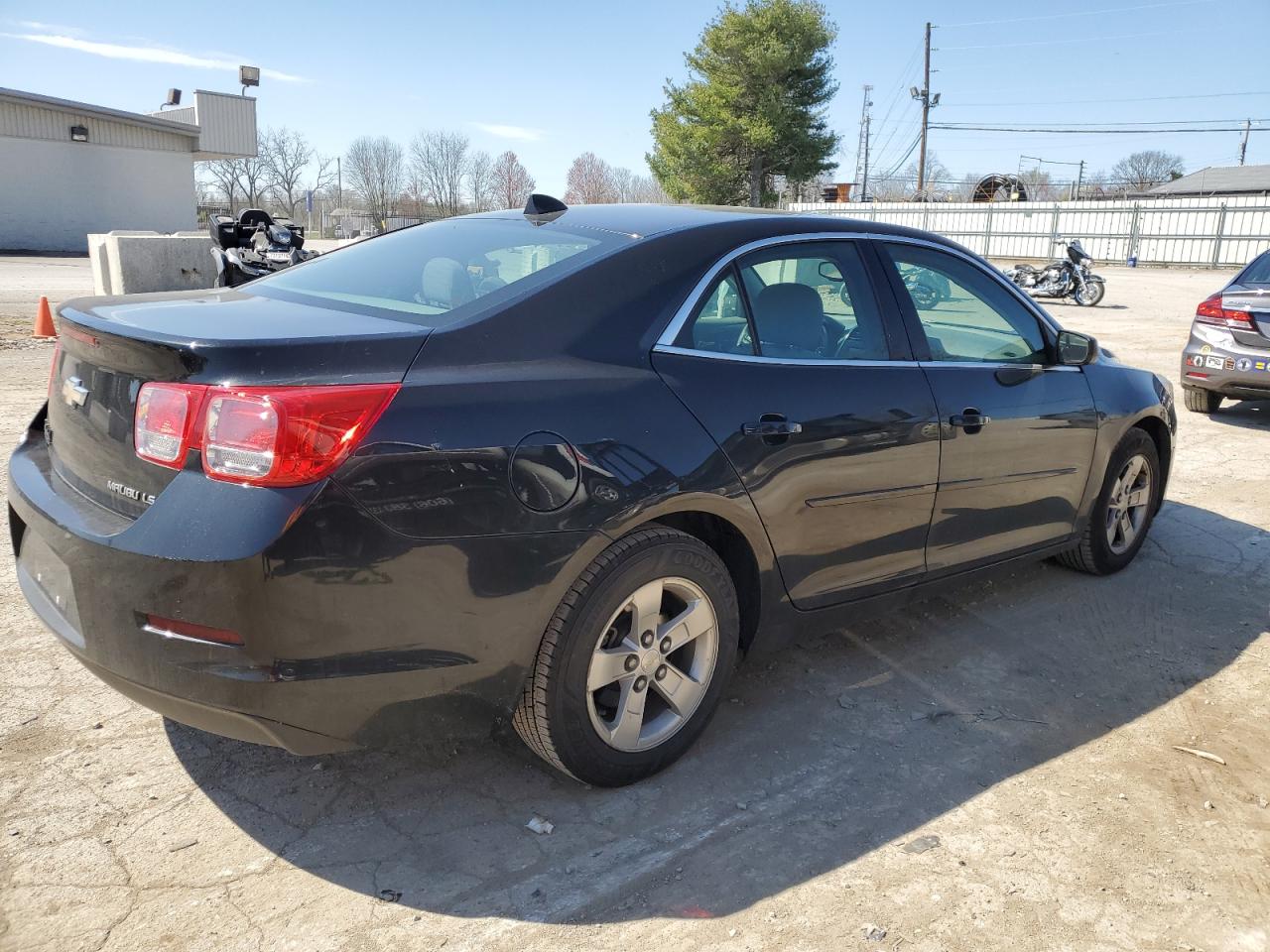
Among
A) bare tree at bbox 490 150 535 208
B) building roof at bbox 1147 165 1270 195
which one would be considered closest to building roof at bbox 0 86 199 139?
bare tree at bbox 490 150 535 208

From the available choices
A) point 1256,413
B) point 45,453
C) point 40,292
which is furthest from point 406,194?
point 45,453

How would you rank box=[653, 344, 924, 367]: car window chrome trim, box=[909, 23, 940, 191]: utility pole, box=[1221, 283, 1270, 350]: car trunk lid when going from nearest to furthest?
box=[653, 344, 924, 367]: car window chrome trim < box=[1221, 283, 1270, 350]: car trunk lid < box=[909, 23, 940, 191]: utility pole

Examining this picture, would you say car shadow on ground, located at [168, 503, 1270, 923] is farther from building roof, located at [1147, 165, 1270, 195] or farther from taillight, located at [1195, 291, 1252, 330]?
building roof, located at [1147, 165, 1270, 195]

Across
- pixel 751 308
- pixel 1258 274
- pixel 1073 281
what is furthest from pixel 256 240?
pixel 1073 281

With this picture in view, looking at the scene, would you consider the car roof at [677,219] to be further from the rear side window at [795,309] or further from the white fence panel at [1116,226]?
the white fence panel at [1116,226]

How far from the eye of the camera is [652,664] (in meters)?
2.81

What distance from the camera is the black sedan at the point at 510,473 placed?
7.27ft

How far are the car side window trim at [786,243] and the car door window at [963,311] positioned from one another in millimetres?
27

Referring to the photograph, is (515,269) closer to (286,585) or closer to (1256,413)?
(286,585)

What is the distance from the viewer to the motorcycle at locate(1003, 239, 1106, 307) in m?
19.8

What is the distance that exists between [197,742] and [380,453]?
4.69 ft

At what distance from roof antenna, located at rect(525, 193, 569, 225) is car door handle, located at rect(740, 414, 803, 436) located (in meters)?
1.05

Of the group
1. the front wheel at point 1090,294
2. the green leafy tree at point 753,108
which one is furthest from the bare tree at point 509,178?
the front wheel at point 1090,294

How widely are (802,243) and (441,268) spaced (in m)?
1.23
